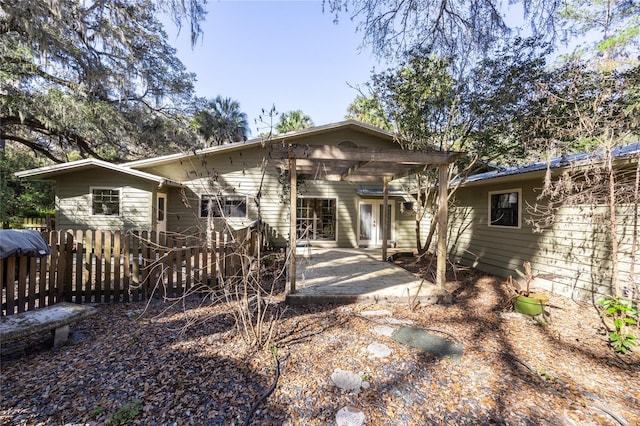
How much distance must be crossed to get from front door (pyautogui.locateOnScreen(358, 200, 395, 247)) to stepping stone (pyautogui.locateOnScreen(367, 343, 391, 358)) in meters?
8.10

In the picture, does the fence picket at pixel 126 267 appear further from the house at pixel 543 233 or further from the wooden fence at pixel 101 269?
the house at pixel 543 233

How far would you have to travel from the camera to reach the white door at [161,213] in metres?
9.38

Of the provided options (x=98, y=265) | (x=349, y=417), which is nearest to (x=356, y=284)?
(x=349, y=417)

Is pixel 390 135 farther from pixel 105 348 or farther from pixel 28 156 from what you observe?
pixel 28 156

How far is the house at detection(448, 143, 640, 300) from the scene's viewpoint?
4.73 meters

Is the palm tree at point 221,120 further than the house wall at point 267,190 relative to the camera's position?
Yes

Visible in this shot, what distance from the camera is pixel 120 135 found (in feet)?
41.8

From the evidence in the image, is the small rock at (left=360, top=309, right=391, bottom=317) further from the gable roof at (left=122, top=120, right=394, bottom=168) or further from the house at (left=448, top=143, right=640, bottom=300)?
the gable roof at (left=122, top=120, right=394, bottom=168)

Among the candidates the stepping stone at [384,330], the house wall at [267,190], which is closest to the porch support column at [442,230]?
the stepping stone at [384,330]

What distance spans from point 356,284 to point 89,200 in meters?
8.50

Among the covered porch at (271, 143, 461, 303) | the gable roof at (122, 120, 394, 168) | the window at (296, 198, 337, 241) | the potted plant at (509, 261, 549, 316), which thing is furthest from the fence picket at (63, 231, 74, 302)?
the window at (296, 198, 337, 241)

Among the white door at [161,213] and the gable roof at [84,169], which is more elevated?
the gable roof at [84,169]

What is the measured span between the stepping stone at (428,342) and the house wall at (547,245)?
2552 millimetres

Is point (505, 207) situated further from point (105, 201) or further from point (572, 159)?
point (105, 201)
